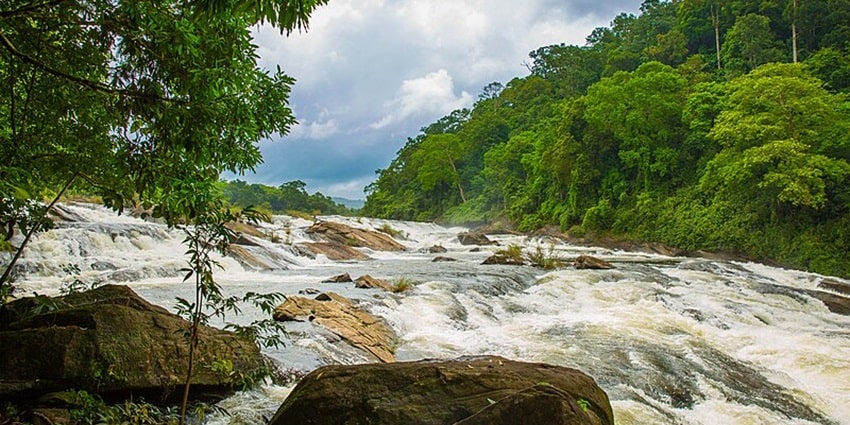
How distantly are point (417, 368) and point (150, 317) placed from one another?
2.72 metres

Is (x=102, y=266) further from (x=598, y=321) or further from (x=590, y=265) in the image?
(x=590, y=265)

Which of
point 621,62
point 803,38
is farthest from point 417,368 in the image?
point 621,62

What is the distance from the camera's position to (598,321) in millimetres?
9109

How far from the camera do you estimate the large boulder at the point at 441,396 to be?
2.72 metres

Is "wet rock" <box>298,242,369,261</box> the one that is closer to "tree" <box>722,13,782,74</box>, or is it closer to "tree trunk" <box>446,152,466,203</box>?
"tree" <box>722,13,782,74</box>

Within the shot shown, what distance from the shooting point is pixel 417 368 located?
3535 millimetres

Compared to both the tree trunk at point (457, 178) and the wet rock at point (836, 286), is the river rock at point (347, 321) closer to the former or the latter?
the wet rock at point (836, 286)

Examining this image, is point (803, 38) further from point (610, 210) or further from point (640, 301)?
point (640, 301)

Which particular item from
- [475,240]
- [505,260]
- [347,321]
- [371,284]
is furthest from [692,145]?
[347,321]

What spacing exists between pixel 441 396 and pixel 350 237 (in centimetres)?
2147

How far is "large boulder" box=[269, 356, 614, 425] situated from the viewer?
2723mm

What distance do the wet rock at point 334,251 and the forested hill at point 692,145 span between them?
1466 cm

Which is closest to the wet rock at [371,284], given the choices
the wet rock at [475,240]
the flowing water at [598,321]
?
the flowing water at [598,321]

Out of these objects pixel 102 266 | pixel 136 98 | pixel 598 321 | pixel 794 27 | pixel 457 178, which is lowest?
pixel 598 321
